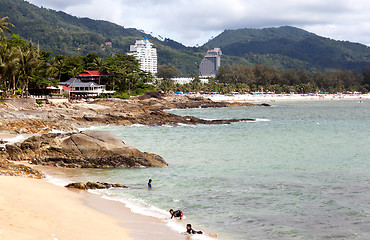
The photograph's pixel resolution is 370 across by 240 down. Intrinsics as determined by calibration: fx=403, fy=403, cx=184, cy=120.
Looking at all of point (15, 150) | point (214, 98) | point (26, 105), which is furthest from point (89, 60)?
point (15, 150)

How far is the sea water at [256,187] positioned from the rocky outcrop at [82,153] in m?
1.17

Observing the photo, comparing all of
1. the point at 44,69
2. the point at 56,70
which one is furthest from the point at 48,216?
the point at 56,70

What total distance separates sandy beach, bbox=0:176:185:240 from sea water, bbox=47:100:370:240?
3.32 ft

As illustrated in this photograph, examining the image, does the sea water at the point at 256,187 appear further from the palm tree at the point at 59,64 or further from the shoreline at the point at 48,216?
the palm tree at the point at 59,64

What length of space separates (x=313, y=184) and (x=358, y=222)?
6295 millimetres

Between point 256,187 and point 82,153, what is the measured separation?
36.9 feet

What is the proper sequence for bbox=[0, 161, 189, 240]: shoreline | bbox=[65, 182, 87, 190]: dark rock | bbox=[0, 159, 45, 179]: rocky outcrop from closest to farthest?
bbox=[0, 161, 189, 240]: shoreline < bbox=[65, 182, 87, 190]: dark rock < bbox=[0, 159, 45, 179]: rocky outcrop

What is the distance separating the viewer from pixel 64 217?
46.4 feet

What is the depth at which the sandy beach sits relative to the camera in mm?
12164

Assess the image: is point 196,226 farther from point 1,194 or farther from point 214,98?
point 214,98

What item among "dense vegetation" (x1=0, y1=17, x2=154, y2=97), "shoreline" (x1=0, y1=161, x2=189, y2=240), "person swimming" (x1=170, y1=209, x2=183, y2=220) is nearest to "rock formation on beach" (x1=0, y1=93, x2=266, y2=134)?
"dense vegetation" (x1=0, y1=17, x2=154, y2=97)

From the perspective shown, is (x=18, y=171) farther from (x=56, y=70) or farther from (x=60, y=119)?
(x=56, y=70)

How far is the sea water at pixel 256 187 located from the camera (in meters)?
15.0

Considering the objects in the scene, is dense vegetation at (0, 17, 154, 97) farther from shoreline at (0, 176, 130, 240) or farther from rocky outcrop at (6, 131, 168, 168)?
shoreline at (0, 176, 130, 240)
